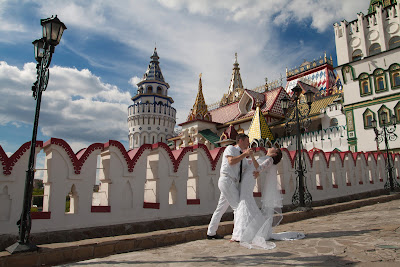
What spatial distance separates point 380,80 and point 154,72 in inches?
1359

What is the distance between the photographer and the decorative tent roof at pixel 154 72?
48688mm

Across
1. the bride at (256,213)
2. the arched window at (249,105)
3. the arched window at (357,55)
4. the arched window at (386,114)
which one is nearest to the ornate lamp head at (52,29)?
the bride at (256,213)

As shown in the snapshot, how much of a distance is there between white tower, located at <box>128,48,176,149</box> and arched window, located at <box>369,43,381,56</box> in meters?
30.9

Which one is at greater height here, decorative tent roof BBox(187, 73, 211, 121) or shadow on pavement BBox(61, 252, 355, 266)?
decorative tent roof BBox(187, 73, 211, 121)

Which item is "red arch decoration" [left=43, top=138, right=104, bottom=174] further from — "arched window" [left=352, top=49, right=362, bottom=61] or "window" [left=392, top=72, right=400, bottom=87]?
"arched window" [left=352, top=49, right=362, bottom=61]

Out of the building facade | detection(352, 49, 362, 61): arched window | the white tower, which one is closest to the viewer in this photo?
the building facade

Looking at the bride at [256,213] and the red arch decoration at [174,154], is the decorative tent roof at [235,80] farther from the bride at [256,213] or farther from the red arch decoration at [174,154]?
the bride at [256,213]

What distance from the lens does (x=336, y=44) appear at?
80.5 feet

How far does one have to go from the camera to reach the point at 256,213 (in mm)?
4965

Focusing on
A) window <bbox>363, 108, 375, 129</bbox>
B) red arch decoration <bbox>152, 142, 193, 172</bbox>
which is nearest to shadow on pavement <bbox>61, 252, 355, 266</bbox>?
red arch decoration <bbox>152, 142, 193, 172</bbox>

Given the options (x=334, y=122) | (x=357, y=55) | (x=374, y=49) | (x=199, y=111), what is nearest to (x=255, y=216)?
(x=334, y=122)

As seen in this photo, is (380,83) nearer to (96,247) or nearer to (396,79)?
(396,79)

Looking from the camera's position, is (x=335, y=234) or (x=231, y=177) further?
(x=335, y=234)

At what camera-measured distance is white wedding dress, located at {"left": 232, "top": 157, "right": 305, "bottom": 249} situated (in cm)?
470
